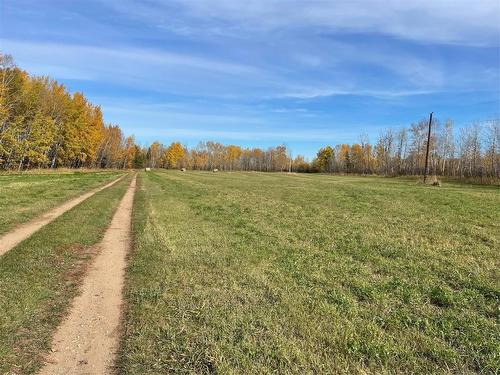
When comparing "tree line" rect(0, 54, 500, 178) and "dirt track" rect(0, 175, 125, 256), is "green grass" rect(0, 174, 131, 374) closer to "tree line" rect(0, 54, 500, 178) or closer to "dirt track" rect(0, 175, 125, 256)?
"dirt track" rect(0, 175, 125, 256)

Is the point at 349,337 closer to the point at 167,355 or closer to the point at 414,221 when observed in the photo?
the point at 167,355

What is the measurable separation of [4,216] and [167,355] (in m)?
12.9

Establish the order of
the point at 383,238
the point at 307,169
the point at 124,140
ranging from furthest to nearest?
the point at 307,169, the point at 124,140, the point at 383,238

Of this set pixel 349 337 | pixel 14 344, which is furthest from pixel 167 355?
pixel 349 337

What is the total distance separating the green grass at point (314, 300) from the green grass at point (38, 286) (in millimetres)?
1053

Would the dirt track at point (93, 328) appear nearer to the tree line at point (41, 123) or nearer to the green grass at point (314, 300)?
the green grass at point (314, 300)

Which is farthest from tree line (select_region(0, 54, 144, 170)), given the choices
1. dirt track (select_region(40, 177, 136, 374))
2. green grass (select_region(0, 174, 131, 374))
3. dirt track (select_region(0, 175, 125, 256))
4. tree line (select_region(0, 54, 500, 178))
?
dirt track (select_region(40, 177, 136, 374))

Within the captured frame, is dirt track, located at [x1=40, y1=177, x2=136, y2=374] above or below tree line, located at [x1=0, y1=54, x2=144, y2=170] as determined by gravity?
below

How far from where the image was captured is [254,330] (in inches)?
200

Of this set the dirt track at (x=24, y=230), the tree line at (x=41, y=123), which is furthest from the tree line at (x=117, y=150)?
the dirt track at (x=24, y=230)

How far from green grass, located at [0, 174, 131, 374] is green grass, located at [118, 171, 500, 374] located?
105 centimetres

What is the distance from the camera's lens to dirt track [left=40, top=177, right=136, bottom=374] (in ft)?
14.2

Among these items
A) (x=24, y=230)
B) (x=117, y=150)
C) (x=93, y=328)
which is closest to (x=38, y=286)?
(x=93, y=328)

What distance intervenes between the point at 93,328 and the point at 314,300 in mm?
3372
